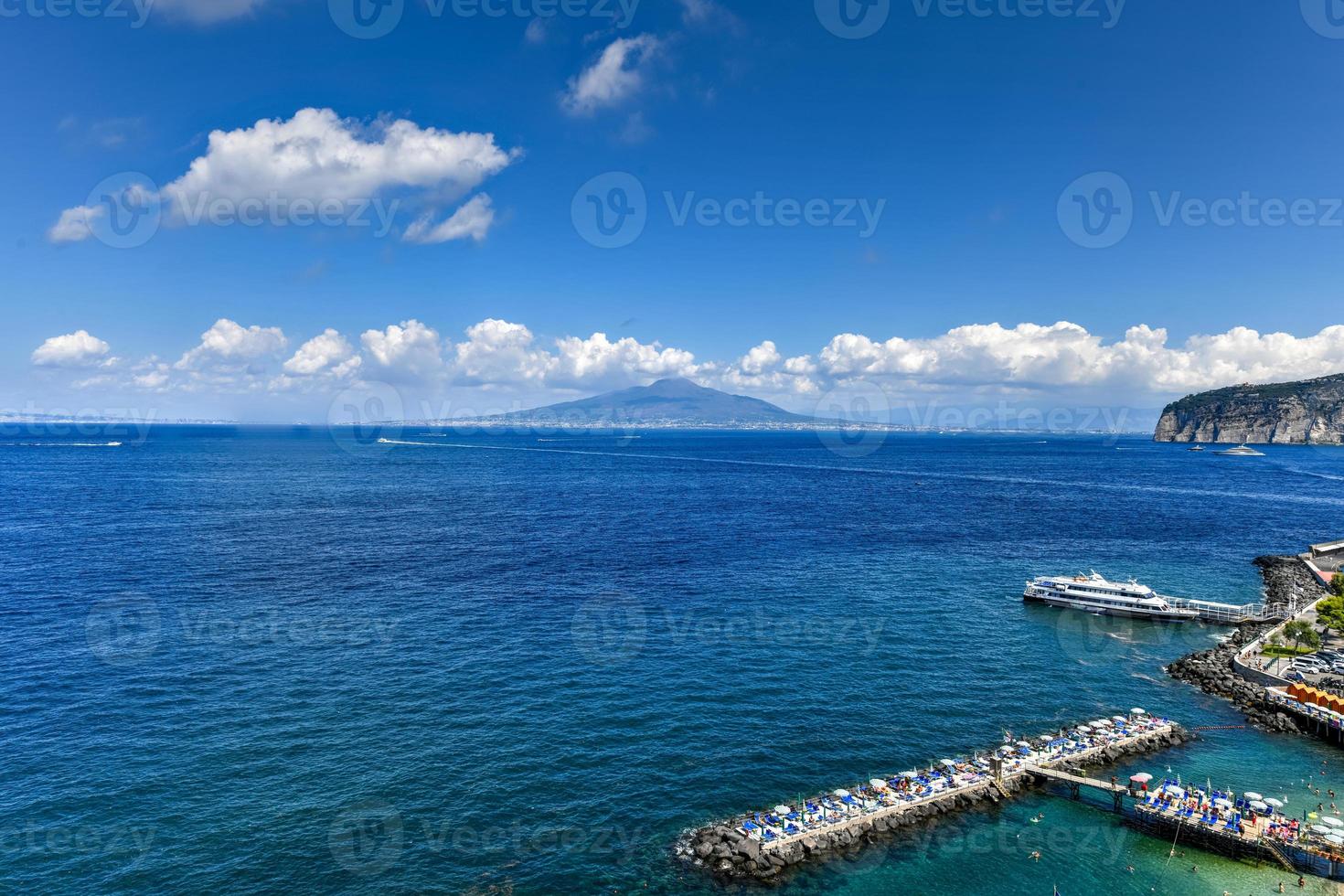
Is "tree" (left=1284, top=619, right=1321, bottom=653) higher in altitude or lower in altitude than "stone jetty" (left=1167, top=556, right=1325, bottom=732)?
higher

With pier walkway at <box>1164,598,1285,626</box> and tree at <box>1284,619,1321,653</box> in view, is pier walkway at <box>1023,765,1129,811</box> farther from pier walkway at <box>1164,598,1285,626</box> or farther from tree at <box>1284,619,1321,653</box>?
pier walkway at <box>1164,598,1285,626</box>

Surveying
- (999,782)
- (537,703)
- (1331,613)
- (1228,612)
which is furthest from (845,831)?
(1228,612)

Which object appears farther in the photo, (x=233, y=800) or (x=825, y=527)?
(x=825, y=527)

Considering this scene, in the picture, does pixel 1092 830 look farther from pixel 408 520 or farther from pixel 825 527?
pixel 408 520

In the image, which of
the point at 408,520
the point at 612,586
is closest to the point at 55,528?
the point at 408,520

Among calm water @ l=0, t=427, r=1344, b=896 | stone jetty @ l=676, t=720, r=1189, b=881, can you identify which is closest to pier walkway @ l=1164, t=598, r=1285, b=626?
calm water @ l=0, t=427, r=1344, b=896
